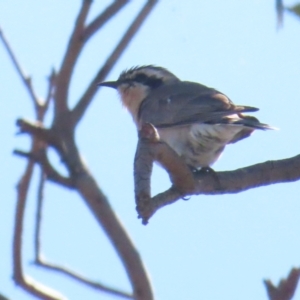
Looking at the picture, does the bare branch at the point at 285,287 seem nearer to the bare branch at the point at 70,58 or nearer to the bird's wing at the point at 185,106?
the bare branch at the point at 70,58

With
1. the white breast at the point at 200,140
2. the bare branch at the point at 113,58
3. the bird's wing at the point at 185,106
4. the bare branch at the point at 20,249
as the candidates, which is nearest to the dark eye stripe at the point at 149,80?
the bird's wing at the point at 185,106

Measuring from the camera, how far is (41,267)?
449 centimetres

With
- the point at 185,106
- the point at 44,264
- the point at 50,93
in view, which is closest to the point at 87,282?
the point at 44,264

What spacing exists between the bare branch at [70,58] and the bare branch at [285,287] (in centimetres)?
298

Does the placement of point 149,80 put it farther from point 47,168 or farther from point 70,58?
point 47,168

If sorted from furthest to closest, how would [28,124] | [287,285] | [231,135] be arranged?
[231,135]
[28,124]
[287,285]

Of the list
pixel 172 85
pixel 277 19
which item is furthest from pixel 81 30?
pixel 172 85

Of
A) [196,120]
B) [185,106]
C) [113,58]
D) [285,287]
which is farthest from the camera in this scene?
[185,106]

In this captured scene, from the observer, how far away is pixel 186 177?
12.6 feet

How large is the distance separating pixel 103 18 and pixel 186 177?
1295 mm

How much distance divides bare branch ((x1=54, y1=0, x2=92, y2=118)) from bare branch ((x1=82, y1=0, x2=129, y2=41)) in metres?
0.04

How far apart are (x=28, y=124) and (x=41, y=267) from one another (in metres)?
1.44

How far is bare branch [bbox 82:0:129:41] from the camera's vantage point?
445cm

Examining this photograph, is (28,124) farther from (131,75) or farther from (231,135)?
(131,75)
